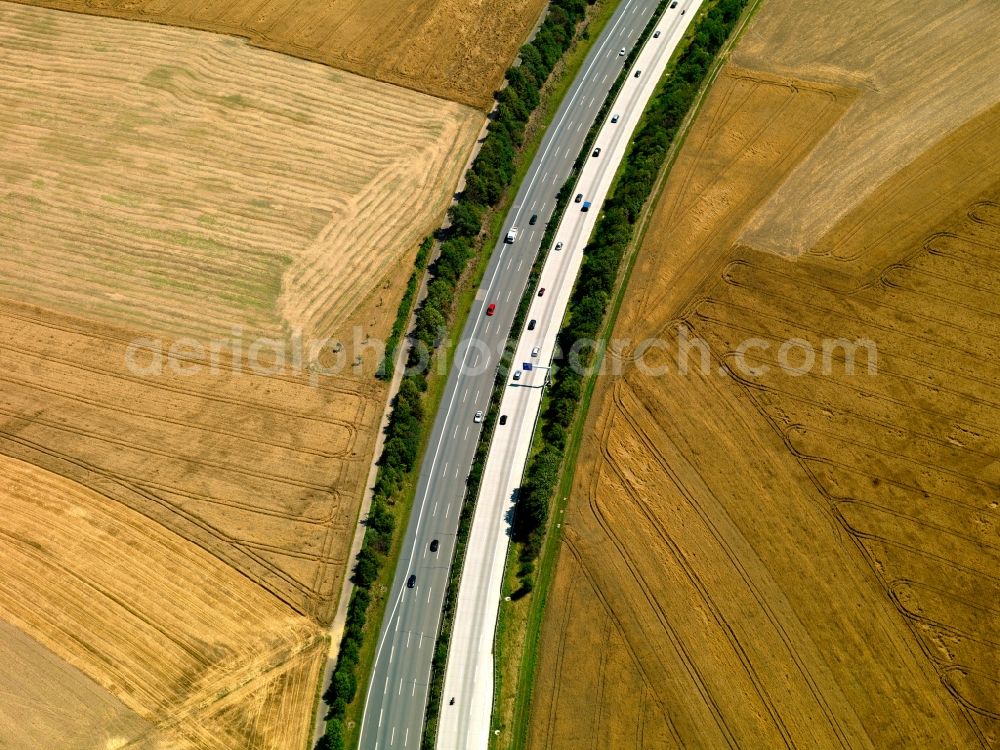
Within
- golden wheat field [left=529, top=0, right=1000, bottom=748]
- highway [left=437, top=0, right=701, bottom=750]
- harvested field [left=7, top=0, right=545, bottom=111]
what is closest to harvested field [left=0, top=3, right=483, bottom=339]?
harvested field [left=7, top=0, right=545, bottom=111]

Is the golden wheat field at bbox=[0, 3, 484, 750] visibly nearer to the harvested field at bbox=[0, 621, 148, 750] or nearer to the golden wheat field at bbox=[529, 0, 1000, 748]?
the harvested field at bbox=[0, 621, 148, 750]

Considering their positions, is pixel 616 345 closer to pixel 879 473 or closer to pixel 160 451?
pixel 879 473

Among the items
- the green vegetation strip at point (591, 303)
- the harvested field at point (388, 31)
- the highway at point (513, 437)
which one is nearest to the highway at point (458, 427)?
the highway at point (513, 437)

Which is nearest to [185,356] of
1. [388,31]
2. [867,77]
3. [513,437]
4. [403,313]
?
[403,313]

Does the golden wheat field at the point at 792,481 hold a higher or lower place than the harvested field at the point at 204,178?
lower

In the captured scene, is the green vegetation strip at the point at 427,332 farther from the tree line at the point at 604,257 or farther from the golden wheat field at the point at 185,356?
the tree line at the point at 604,257
